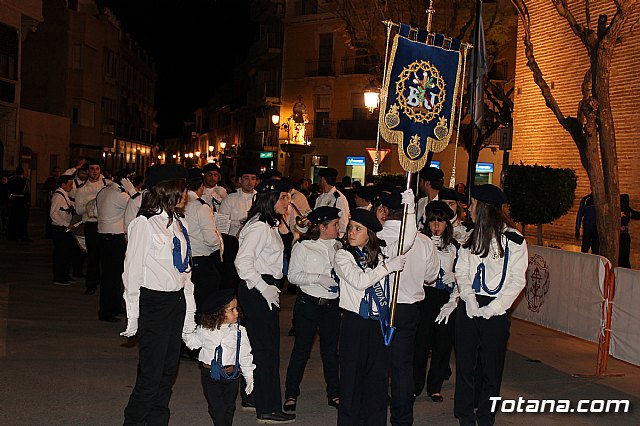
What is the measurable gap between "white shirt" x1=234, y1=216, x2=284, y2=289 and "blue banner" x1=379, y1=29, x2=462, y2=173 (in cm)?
135

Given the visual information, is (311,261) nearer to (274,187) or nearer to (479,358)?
(274,187)

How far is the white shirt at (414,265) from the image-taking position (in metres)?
7.00

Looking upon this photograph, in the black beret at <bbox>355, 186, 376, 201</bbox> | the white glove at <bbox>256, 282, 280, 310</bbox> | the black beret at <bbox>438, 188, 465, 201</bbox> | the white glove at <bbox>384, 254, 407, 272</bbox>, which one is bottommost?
the white glove at <bbox>256, 282, 280, 310</bbox>

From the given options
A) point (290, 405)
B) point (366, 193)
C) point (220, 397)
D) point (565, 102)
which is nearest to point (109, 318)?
point (366, 193)

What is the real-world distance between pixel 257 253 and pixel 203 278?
2785mm

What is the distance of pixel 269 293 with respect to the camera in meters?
7.26

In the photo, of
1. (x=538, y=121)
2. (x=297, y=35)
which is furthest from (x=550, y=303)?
(x=297, y=35)

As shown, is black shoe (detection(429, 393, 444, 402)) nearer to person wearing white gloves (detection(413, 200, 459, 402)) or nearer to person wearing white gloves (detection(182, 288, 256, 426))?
person wearing white gloves (detection(413, 200, 459, 402))

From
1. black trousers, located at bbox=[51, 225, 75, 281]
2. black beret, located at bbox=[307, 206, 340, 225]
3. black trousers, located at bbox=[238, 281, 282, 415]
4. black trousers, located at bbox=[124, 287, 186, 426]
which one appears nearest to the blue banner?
black beret, located at bbox=[307, 206, 340, 225]

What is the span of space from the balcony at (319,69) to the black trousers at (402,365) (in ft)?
142

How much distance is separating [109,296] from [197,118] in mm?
103351

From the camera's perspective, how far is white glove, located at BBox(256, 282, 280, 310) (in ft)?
23.6

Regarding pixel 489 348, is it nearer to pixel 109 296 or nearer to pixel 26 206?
pixel 109 296

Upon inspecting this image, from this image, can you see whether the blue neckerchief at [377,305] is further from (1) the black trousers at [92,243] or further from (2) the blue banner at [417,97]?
(1) the black trousers at [92,243]
